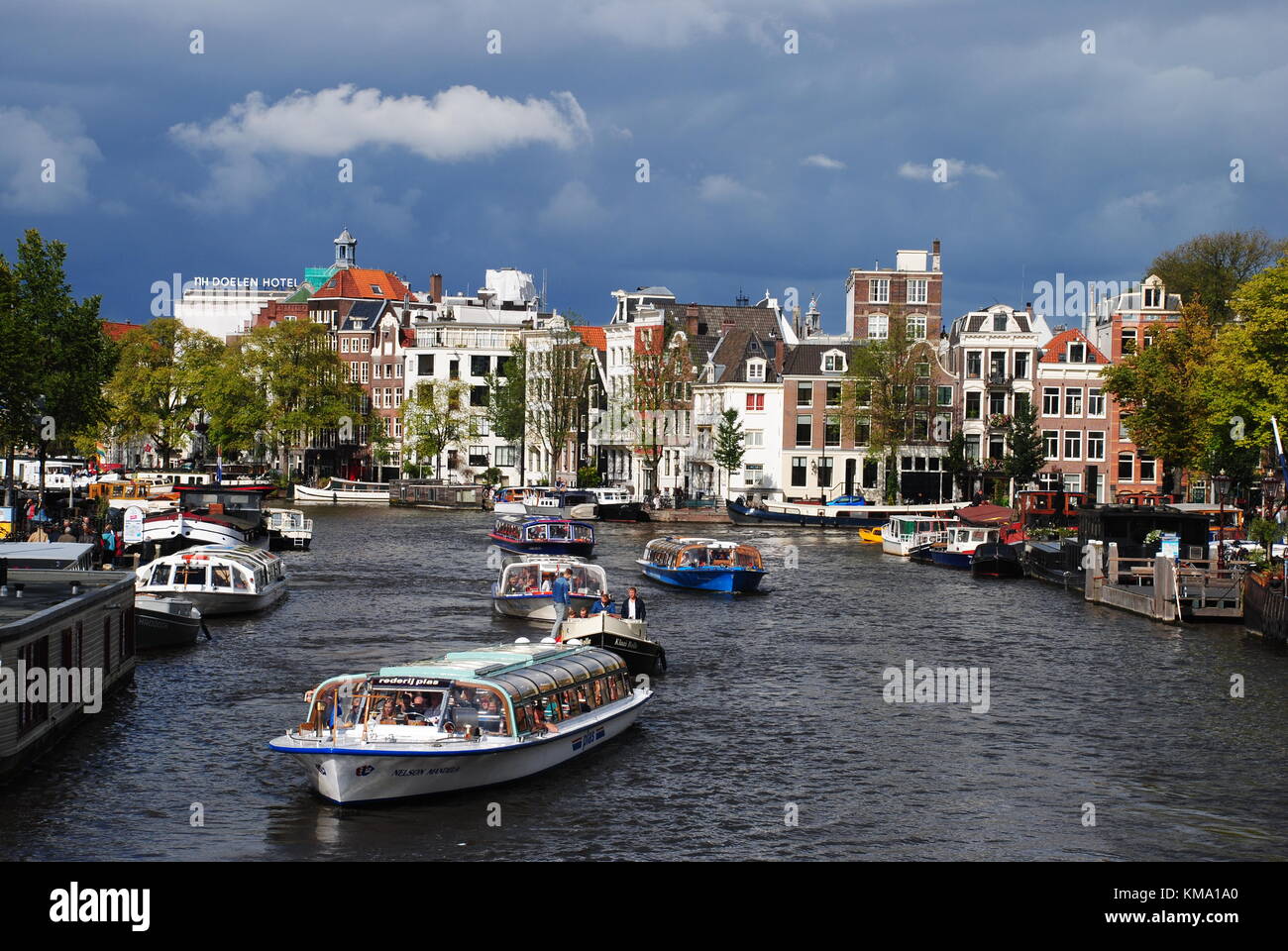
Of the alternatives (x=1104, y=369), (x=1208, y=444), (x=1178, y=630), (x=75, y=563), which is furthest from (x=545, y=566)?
(x=1104, y=369)

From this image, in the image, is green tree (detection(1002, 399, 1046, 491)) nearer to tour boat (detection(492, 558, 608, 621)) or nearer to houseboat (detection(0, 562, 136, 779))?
tour boat (detection(492, 558, 608, 621))

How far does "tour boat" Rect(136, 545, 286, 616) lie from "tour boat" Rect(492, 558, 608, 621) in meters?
9.12

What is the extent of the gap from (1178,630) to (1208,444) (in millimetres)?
29597

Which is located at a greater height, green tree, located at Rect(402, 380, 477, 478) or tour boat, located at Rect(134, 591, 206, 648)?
green tree, located at Rect(402, 380, 477, 478)

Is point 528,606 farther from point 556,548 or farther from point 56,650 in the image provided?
point 556,548

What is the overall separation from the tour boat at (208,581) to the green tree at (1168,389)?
62.9 m

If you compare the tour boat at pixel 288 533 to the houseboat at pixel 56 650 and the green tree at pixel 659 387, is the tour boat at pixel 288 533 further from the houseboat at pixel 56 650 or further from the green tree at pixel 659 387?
the green tree at pixel 659 387

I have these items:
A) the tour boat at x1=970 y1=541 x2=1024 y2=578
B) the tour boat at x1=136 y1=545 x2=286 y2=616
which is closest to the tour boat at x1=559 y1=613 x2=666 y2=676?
the tour boat at x1=136 y1=545 x2=286 y2=616

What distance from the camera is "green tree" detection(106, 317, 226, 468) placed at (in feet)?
488

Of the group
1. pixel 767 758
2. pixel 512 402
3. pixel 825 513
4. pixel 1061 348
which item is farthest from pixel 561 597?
pixel 512 402

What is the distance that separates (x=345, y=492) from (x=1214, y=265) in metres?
81.2

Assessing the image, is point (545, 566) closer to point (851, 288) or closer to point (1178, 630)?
point (1178, 630)

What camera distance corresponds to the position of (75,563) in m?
45.9
